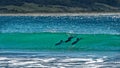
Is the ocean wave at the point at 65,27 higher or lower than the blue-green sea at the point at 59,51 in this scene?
lower

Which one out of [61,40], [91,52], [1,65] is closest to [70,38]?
[61,40]

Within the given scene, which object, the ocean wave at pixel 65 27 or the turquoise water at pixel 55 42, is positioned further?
the ocean wave at pixel 65 27

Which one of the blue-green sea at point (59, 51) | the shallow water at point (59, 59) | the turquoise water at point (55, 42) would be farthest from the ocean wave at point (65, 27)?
the shallow water at point (59, 59)

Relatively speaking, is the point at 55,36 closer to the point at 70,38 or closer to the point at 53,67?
the point at 70,38

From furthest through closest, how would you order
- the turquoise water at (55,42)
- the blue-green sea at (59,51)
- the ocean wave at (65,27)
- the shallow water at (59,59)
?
the ocean wave at (65,27), the turquoise water at (55,42), the blue-green sea at (59,51), the shallow water at (59,59)

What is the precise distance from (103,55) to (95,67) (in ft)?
17.6

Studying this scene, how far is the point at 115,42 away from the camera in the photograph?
3891 cm

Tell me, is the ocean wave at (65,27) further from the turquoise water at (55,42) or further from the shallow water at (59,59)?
the shallow water at (59,59)

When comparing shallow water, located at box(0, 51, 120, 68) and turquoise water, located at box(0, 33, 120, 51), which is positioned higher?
shallow water, located at box(0, 51, 120, 68)

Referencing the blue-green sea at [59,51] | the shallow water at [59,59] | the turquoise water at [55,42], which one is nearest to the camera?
the shallow water at [59,59]

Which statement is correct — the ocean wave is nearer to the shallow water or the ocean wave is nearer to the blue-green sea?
the blue-green sea

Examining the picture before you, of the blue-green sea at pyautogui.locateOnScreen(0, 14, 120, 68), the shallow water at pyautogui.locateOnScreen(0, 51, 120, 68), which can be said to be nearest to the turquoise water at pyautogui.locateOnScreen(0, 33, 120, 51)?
the blue-green sea at pyautogui.locateOnScreen(0, 14, 120, 68)

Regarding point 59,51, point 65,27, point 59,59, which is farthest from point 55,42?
point 65,27

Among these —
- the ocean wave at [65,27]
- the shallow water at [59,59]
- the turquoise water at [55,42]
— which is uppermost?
the shallow water at [59,59]
